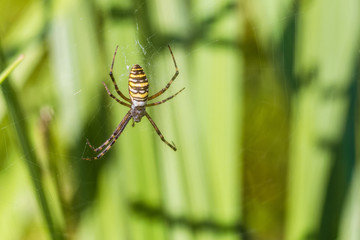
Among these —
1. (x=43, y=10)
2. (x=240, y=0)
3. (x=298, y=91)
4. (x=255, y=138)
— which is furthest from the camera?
(x=255, y=138)

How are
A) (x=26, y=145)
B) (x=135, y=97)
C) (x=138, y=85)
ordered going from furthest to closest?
1. (x=135, y=97)
2. (x=138, y=85)
3. (x=26, y=145)

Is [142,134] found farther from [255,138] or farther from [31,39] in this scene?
[255,138]

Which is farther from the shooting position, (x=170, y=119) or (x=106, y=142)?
(x=106, y=142)

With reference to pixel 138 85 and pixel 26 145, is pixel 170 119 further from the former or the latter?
pixel 26 145

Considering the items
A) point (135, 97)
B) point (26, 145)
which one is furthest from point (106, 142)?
point (26, 145)

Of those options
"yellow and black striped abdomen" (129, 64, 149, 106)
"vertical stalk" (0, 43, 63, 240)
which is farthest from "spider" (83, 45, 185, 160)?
"vertical stalk" (0, 43, 63, 240)

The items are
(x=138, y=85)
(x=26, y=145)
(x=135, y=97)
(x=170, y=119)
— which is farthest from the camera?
(x=135, y=97)

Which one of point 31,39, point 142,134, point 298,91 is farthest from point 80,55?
point 298,91
